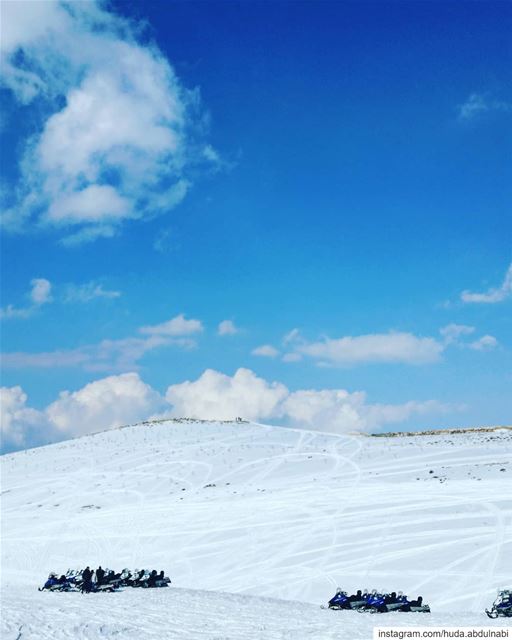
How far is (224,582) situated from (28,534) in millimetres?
20102

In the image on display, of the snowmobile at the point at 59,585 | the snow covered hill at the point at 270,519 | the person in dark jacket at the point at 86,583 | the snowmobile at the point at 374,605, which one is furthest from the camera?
the snowmobile at the point at 59,585

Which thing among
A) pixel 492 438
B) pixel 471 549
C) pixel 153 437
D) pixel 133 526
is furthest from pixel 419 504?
pixel 153 437

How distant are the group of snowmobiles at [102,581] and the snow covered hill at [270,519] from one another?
89 cm

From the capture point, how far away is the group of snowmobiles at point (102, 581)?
89.4ft

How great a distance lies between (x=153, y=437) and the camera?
73.1 m

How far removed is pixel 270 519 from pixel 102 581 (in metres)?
13.8

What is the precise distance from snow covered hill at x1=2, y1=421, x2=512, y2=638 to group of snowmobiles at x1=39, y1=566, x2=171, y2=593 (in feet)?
2.93

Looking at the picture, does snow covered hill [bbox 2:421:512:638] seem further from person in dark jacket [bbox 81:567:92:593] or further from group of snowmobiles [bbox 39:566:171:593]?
group of snowmobiles [bbox 39:566:171:593]

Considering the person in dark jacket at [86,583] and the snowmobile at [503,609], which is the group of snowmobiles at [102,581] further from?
the snowmobile at [503,609]

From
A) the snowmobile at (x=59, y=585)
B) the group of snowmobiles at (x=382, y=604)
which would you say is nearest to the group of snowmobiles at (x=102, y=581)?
the snowmobile at (x=59, y=585)

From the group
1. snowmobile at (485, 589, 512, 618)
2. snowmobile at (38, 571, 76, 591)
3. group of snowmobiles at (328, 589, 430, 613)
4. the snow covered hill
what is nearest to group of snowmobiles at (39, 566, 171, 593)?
snowmobile at (38, 571, 76, 591)

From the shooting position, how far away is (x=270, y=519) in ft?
130

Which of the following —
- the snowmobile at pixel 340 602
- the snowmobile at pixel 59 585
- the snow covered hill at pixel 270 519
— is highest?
the snow covered hill at pixel 270 519

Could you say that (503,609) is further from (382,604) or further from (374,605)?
(374,605)
